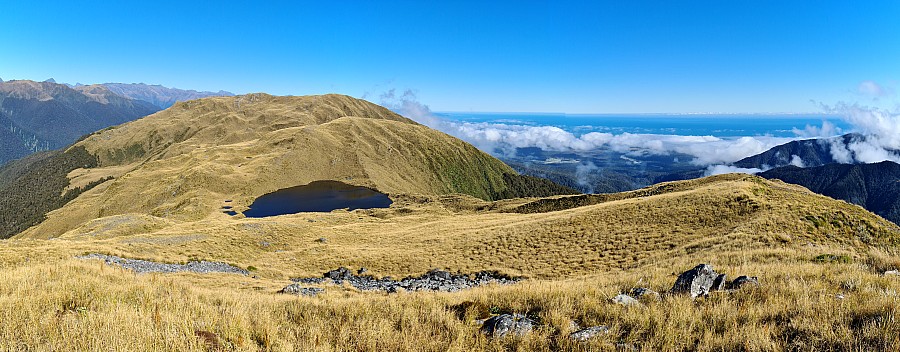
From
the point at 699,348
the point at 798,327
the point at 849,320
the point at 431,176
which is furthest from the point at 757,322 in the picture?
the point at 431,176

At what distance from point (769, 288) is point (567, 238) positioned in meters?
24.1

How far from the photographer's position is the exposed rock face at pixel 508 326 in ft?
24.7

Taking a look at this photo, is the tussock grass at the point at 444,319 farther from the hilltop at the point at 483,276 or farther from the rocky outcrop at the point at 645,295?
the rocky outcrop at the point at 645,295

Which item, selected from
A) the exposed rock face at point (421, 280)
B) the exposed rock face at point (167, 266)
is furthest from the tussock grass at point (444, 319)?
the exposed rock face at point (167, 266)

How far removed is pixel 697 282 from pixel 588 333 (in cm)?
522

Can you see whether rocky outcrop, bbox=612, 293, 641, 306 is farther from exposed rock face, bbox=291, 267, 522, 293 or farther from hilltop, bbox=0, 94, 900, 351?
exposed rock face, bbox=291, 267, 522, 293

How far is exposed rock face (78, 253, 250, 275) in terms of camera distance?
2698cm

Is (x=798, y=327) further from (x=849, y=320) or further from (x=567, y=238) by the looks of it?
(x=567, y=238)

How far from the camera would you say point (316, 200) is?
373 feet

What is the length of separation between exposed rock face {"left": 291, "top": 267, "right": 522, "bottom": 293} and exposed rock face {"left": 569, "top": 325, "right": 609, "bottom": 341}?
18650 millimetres

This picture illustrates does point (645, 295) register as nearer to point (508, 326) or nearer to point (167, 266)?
point (508, 326)

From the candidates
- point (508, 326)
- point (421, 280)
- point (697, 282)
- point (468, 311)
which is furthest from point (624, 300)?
point (421, 280)

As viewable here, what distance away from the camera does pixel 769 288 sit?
9.44 metres

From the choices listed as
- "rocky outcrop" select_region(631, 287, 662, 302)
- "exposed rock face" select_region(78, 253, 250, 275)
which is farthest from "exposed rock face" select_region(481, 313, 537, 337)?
"exposed rock face" select_region(78, 253, 250, 275)
